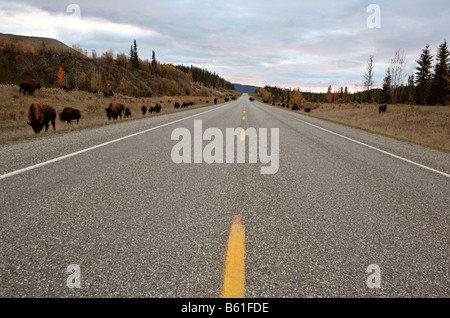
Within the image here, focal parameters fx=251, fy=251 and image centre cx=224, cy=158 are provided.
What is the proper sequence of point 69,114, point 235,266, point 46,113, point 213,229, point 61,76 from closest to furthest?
point 235,266, point 213,229, point 46,113, point 69,114, point 61,76

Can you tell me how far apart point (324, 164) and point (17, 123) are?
2288 centimetres

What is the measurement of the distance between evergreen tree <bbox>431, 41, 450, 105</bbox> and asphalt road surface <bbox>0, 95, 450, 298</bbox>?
59.4 meters

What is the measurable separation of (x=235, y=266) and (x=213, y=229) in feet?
2.21

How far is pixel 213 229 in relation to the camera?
2.69 metres

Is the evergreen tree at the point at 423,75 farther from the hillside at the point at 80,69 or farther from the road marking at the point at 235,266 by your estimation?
the hillside at the point at 80,69

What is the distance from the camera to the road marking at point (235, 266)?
1.79m

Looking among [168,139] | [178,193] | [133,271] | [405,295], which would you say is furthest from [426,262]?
[168,139]

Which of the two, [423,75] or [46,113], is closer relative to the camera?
[46,113]

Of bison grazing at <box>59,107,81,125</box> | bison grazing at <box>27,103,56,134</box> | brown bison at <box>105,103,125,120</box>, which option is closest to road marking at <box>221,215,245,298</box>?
bison grazing at <box>27,103,56,134</box>

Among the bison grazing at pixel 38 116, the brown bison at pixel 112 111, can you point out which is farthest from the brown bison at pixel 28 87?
the bison grazing at pixel 38 116

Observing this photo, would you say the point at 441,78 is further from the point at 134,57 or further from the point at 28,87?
the point at 134,57

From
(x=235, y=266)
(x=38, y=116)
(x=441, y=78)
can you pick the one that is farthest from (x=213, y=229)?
(x=441, y=78)

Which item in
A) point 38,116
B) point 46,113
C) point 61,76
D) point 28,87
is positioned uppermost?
point 61,76

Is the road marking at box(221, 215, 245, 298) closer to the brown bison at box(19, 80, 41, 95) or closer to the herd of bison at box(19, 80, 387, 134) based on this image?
the herd of bison at box(19, 80, 387, 134)
